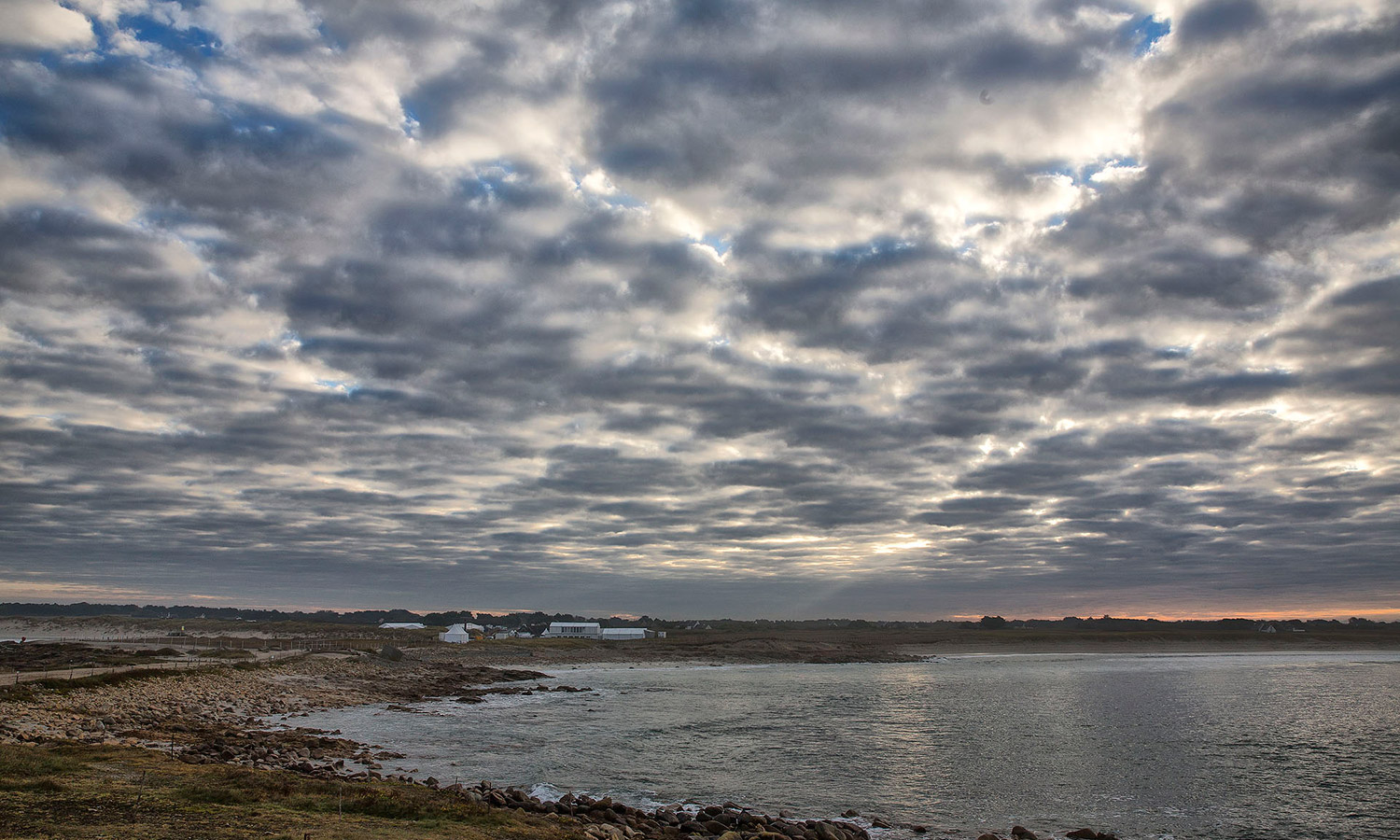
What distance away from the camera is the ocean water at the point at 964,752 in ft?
92.5

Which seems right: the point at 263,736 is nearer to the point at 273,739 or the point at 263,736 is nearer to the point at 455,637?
the point at 273,739

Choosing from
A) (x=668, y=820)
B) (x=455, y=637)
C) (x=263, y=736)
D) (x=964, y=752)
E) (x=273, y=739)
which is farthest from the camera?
(x=455, y=637)

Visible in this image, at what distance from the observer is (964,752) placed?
40500mm

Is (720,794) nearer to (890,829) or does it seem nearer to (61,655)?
(890,829)

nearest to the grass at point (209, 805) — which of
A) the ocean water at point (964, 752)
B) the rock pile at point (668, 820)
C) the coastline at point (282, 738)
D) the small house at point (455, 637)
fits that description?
the coastline at point (282, 738)

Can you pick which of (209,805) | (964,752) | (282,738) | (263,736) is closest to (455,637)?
(263,736)

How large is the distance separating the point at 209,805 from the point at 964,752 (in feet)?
113

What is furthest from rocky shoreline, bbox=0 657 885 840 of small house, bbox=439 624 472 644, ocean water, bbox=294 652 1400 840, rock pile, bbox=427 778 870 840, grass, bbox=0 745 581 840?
small house, bbox=439 624 472 644

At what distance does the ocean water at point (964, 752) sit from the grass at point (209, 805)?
370 inches

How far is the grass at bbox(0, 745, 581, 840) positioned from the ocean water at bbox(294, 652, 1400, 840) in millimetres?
9411

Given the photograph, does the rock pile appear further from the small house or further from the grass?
the small house

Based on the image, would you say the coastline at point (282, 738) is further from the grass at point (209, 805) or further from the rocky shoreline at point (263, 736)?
the grass at point (209, 805)

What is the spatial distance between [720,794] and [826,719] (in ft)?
87.3

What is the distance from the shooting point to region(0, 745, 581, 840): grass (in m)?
15.1
